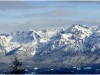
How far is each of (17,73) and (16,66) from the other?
1.39 m

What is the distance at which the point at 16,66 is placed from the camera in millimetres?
48781

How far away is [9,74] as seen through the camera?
4625 centimetres

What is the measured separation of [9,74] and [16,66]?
106 inches

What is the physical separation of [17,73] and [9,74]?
1.59 metres

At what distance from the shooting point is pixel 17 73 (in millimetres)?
47625
